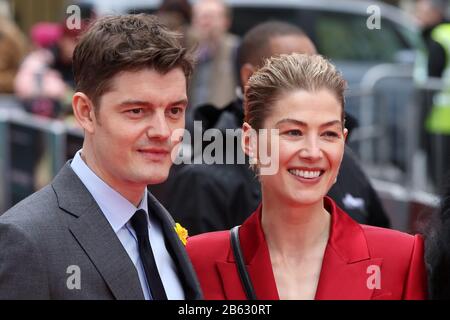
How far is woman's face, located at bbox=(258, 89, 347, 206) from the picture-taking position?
3473 millimetres

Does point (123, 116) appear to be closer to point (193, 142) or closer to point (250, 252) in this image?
point (250, 252)

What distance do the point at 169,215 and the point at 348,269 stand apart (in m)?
0.62

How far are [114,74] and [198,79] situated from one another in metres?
7.00

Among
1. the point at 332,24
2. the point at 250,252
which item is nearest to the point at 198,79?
the point at 332,24

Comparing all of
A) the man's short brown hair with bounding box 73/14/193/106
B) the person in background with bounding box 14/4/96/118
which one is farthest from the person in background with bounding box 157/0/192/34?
the man's short brown hair with bounding box 73/14/193/106

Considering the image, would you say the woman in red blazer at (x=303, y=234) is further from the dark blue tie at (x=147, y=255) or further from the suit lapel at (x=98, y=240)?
the suit lapel at (x=98, y=240)

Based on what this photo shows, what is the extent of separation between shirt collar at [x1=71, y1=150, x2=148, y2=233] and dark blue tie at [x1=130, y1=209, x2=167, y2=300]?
1.6 inches

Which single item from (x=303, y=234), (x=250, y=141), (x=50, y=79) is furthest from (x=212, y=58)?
(x=303, y=234)

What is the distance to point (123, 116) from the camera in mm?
3186

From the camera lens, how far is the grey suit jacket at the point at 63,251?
9.70 feet

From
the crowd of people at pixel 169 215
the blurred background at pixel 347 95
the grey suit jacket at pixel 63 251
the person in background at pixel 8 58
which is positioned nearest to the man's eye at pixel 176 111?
the crowd of people at pixel 169 215

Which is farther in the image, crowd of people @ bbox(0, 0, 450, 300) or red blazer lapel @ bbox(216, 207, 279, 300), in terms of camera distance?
red blazer lapel @ bbox(216, 207, 279, 300)

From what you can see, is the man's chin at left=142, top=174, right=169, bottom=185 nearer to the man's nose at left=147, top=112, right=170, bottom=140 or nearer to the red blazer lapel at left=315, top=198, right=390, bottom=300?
the man's nose at left=147, top=112, right=170, bottom=140

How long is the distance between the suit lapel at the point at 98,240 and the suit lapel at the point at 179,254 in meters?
0.23
